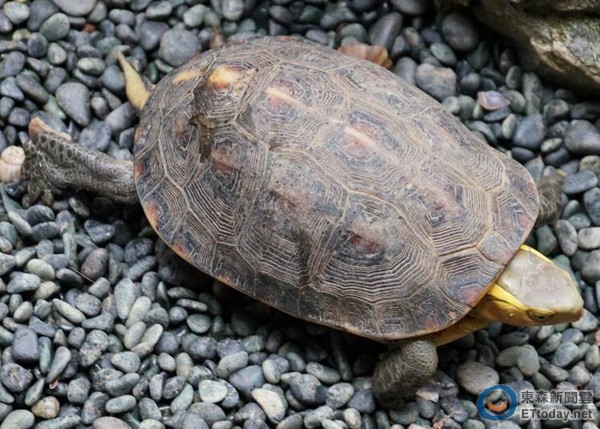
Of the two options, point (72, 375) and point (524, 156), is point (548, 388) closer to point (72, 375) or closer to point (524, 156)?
point (524, 156)

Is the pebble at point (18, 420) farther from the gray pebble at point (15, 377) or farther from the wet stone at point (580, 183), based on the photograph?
the wet stone at point (580, 183)

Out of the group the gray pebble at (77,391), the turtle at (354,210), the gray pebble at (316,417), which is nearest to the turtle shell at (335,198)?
the turtle at (354,210)

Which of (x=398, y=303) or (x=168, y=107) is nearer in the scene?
(x=398, y=303)

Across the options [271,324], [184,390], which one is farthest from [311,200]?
[184,390]

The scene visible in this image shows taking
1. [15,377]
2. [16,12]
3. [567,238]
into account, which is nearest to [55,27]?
[16,12]

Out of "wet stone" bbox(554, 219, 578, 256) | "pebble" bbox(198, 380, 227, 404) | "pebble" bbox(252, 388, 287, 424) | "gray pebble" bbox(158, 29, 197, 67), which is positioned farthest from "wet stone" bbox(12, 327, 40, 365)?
"wet stone" bbox(554, 219, 578, 256)
